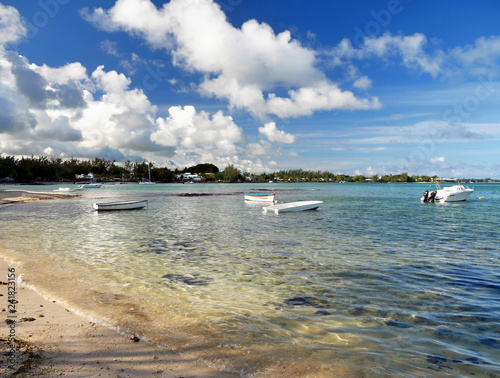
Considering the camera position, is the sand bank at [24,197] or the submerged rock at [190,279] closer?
the submerged rock at [190,279]

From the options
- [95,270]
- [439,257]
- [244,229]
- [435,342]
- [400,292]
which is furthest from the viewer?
[244,229]

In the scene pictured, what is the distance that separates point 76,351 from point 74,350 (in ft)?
0.25

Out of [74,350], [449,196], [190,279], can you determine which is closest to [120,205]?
[190,279]

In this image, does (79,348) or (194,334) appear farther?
(194,334)

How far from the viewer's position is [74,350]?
5758mm

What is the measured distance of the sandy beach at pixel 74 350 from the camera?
507 cm

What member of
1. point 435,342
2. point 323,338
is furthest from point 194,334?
point 435,342

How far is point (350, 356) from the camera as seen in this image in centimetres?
600

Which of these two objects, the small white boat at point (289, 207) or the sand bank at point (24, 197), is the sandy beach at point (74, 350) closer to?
the small white boat at point (289, 207)

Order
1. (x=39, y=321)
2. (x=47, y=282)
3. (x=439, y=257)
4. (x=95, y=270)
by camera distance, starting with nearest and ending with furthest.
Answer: (x=39, y=321), (x=47, y=282), (x=95, y=270), (x=439, y=257)

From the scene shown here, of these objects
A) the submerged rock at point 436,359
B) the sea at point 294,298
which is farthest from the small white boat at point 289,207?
the submerged rock at point 436,359

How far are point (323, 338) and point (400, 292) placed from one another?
4.52 meters

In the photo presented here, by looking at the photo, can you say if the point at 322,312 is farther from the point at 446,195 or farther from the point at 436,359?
the point at 446,195

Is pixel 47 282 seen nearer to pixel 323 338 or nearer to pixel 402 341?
pixel 323 338
